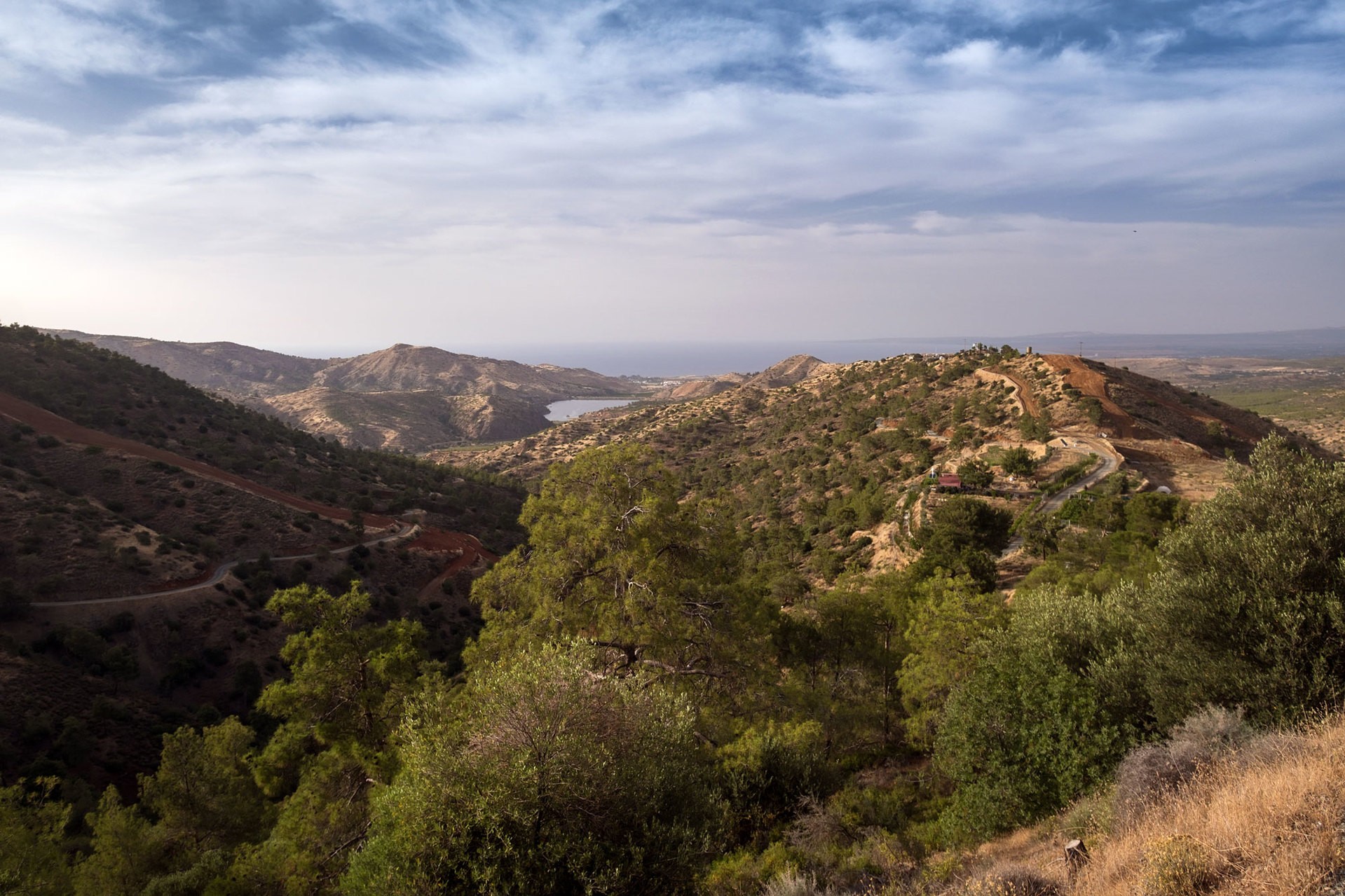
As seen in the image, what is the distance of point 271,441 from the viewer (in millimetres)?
52562

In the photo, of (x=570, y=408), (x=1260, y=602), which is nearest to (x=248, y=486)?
(x=1260, y=602)

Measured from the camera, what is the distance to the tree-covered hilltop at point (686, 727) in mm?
8047

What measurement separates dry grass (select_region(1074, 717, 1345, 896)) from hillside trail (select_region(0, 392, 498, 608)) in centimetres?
3880

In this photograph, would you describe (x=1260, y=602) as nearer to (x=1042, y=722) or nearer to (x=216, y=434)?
(x=1042, y=722)

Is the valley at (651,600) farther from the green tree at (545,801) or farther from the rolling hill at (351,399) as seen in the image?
the rolling hill at (351,399)

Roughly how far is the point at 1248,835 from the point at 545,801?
7.89 m

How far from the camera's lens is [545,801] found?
7883 millimetres

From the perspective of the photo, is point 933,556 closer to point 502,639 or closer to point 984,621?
point 984,621

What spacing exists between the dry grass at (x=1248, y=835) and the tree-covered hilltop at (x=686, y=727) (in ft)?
0.43

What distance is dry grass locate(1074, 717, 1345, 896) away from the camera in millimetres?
5719

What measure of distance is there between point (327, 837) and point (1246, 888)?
1483 cm

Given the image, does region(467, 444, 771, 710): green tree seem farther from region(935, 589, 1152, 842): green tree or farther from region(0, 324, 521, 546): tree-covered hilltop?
region(0, 324, 521, 546): tree-covered hilltop

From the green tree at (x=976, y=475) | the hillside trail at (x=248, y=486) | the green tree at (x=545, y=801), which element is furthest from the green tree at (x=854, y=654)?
the hillside trail at (x=248, y=486)

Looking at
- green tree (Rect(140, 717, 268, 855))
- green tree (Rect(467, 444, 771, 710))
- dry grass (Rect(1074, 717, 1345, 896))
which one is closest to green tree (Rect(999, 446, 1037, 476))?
green tree (Rect(467, 444, 771, 710))
